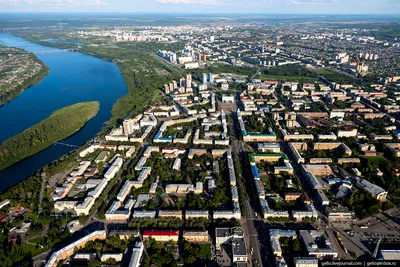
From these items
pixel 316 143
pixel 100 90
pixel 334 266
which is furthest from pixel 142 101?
pixel 334 266

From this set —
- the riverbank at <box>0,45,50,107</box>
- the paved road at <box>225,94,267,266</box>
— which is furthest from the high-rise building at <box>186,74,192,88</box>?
the paved road at <box>225,94,267,266</box>

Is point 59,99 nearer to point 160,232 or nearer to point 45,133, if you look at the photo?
point 45,133

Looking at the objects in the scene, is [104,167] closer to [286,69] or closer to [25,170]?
[25,170]

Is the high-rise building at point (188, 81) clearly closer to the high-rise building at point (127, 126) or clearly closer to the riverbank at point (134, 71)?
the riverbank at point (134, 71)

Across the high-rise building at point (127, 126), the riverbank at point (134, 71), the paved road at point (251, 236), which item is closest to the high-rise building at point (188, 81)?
the riverbank at point (134, 71)

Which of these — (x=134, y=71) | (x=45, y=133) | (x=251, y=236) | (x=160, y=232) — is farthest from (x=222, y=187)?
(x=134, y=71)

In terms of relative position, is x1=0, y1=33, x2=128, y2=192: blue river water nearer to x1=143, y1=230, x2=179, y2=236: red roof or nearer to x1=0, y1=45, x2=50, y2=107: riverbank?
x1=0, y1=45, x2=50, y2=107: riverbank
